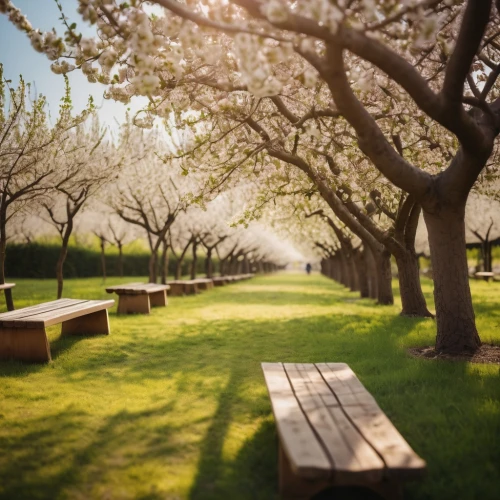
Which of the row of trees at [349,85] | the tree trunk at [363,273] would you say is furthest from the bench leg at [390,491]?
the tree trunk at [363,273]

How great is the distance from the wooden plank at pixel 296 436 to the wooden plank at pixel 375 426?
14.2 inches

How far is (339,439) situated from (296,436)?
0.28 meters

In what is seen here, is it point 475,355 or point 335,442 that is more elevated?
point 335,442

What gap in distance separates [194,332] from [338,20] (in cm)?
716

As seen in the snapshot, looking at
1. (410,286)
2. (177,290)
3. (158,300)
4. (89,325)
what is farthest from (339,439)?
(177,290)

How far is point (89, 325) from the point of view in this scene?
834 cm

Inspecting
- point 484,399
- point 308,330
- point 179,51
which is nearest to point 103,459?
point 484,399

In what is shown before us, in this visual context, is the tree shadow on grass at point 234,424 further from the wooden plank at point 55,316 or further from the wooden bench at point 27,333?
the wooden plank at point 55,316

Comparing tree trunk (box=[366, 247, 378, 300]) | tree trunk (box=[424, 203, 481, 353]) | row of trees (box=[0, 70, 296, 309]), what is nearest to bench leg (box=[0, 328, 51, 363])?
row of trees (box=[0, 70, 296, 309])

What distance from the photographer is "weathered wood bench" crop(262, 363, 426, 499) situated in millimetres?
2264

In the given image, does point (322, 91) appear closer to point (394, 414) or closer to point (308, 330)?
point (308, 330)

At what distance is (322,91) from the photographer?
301 inches

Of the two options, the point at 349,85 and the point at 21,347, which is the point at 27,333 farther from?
the point at 349,85

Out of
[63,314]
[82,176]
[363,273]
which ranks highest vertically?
[82,176]
